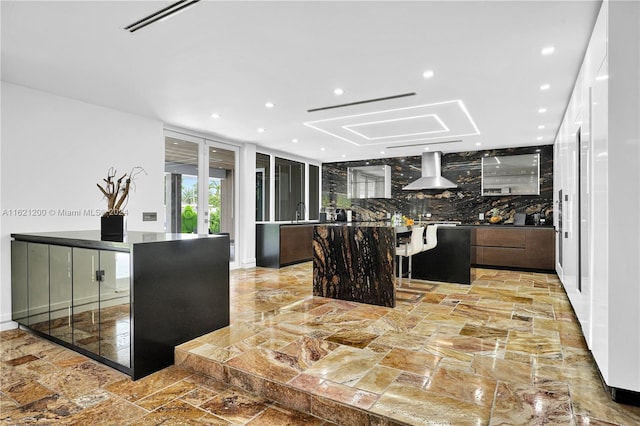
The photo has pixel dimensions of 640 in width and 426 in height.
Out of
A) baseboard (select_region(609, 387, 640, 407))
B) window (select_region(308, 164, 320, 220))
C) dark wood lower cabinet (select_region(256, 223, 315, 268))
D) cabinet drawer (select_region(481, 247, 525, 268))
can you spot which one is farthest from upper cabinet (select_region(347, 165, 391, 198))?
baseboard (select_region(609, 387, 640, 407))

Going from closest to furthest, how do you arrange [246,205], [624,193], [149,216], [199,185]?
[624,193] < [149,216] < [199,185] < [246,205]

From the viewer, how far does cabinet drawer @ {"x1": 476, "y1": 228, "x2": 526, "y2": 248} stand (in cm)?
653

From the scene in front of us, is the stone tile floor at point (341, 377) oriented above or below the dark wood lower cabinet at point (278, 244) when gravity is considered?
below

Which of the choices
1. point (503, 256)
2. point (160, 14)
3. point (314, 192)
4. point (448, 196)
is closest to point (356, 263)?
point (160, 14)

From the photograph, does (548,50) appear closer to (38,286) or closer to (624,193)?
(624,193)

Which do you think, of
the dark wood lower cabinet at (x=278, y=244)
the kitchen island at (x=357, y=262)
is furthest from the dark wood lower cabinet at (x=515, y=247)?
the dark wood lower cabinet at (x=278, y=244)

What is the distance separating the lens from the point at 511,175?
7148 millimetres

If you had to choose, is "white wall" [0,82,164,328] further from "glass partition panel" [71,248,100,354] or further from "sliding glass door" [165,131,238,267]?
"glass partition panel" [71,248,100,354]

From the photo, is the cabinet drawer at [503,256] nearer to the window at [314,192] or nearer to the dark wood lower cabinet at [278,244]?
the dark wood lower cabinet at [278,244]

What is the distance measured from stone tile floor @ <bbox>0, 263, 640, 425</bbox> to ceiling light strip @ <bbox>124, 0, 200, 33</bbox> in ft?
7.76

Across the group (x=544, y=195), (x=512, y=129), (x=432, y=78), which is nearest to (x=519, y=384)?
(x=432, y=78)

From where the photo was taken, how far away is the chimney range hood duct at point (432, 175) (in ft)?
24.8

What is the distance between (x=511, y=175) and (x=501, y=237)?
1.35m

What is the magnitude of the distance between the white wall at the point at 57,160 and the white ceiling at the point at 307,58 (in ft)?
0.71
